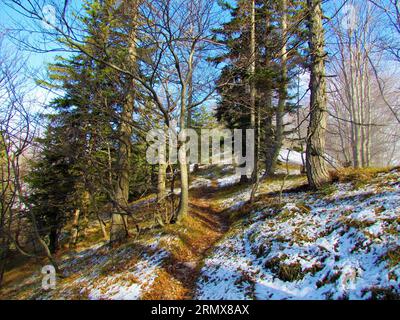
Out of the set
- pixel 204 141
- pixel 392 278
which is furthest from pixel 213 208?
pixel 204 141

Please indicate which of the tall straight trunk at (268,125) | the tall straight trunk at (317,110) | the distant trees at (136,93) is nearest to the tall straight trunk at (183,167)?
the distant trees at (136,93)

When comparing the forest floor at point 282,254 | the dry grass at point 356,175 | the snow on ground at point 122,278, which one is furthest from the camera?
the dry grass at point 356,175

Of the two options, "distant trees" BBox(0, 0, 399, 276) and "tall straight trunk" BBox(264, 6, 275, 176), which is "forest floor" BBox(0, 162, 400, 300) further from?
"tall straight trunk" BBox(264, 6, 275, 176)

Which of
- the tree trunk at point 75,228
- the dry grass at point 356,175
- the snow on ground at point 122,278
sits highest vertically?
the dry grass at point 356,175

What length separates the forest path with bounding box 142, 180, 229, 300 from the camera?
475cm

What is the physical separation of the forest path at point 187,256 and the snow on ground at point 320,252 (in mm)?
358

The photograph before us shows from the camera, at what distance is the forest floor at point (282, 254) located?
3469mm

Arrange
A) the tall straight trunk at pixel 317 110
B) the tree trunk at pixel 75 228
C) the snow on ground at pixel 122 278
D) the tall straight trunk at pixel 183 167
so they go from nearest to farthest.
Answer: the snow on ground at pixel 122 278 < the tall straight trunk at pixel 317 110 < the tall straight trunk at pixel 183 167 < the tree trunk at pixel 75 228

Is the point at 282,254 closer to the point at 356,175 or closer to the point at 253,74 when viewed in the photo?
the point at 356,175

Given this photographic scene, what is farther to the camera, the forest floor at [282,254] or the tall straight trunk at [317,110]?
A: the tall straight trunk at [317,110]

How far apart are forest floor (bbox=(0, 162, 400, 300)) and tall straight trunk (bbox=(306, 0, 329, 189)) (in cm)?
56

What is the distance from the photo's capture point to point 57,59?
39.2 ft

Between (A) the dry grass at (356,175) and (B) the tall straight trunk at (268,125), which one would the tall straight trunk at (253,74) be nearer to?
(B) the tall straight trunk at (268,125)
